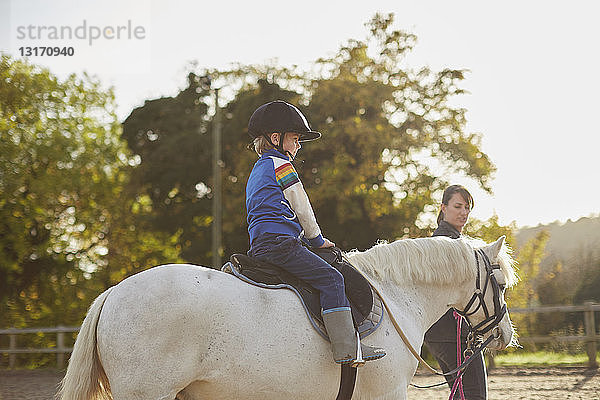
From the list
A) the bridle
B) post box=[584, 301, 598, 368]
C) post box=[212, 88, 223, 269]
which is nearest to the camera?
the bridle

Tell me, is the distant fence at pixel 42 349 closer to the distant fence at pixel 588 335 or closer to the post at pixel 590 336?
the distant fence at pixel 588 335

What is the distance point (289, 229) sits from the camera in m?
3.64

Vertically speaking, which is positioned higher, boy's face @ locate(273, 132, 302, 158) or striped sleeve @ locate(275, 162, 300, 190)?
boy's face @ locate(273, 132, 302, 158)

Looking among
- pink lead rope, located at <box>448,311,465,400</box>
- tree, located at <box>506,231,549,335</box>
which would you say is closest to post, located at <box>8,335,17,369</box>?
tree, located at <box>506,231,549,335</box>

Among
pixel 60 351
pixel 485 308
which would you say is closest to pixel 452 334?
pixel 485 308

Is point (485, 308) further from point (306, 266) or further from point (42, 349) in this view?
point (42, 349)

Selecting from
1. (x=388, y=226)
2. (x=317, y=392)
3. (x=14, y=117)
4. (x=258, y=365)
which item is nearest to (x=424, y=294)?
(x=317, y=392)

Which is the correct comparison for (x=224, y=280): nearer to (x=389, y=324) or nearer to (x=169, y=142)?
(x=389, y=324)

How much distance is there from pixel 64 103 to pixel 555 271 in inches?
677

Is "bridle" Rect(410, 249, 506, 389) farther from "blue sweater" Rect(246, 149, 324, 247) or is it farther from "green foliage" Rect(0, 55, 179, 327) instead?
"green foliage" Rect(0, 55, 179, 327)

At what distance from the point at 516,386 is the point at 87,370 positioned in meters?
9.12

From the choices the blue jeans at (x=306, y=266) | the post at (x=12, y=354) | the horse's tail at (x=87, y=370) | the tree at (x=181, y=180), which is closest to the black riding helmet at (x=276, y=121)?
the blue jeans at (x=306, y=266)

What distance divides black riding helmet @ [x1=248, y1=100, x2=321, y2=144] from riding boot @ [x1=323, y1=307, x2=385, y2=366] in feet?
3.65

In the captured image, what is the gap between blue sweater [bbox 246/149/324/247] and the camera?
3.60 m
